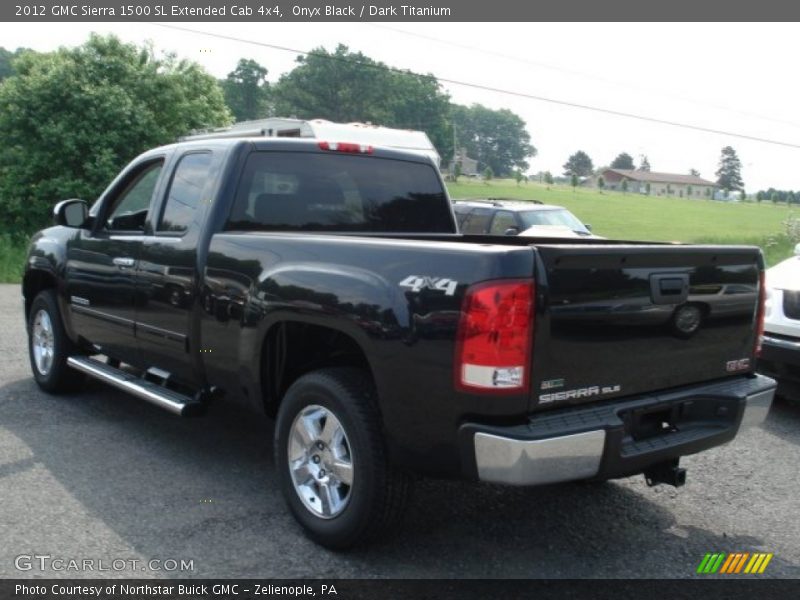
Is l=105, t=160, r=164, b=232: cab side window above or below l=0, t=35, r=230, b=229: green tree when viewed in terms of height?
below

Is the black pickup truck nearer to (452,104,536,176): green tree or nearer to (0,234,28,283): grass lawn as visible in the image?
(0,234,28,283): grass lawn

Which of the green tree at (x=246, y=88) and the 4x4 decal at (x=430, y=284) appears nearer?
the 4x4 decal at (x=430, y=284)

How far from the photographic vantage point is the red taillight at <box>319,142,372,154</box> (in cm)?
485

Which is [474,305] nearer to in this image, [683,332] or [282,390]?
[683,332]

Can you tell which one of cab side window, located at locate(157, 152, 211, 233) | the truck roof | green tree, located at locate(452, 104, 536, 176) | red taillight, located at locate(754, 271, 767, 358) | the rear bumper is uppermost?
green tree, located at locate(452, 104, 536, 176)

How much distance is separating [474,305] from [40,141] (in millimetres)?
20854

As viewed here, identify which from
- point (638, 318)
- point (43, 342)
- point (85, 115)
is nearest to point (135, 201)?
point (43, 342)

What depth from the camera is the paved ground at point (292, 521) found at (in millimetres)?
3557

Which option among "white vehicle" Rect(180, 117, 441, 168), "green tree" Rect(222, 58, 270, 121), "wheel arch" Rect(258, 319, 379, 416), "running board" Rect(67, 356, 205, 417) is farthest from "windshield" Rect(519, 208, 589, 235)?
"green tree" Rect(222, 58, 270, 121)

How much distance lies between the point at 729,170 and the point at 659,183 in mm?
18369

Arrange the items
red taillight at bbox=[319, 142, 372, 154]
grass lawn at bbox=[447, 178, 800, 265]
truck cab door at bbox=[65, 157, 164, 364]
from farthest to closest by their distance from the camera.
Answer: grass lawn at bbox=[447, 178, 800, 265] → truck cab door at bbox=[65, 157, 164, 364] → red taillight at bbox=[319, 142, 372, 154]

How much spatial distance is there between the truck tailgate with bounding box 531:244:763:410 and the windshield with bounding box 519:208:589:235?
9.55 metres

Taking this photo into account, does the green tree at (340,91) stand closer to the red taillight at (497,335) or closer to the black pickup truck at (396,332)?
the black pickup truck at (396,332)

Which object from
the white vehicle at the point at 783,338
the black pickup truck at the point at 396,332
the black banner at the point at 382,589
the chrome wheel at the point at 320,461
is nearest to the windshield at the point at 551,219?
the white vehicle at the point at 783,338
